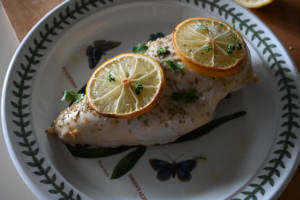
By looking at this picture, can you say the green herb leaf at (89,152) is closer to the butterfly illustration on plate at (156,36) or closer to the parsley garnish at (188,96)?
the parsley garnish at (188,96)

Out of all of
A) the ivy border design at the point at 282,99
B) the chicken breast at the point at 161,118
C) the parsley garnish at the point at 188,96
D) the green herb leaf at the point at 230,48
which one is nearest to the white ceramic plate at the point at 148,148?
the ivy border design at the point at 282,99

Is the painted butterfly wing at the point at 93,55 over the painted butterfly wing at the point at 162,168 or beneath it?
over

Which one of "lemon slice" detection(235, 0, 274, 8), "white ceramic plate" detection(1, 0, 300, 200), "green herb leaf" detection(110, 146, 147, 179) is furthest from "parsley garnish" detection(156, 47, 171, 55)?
"lemon slice" detection(235, 0, 274, 8)

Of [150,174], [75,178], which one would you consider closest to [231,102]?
[150,174]

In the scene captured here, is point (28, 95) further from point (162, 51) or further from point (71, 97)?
point (162, 51)

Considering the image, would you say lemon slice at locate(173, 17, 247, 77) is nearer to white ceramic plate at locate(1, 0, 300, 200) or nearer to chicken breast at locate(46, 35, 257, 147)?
chicken breast at locate(46, 35, 257, 147)

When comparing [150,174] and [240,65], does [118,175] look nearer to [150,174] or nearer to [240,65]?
→ [150,174]
